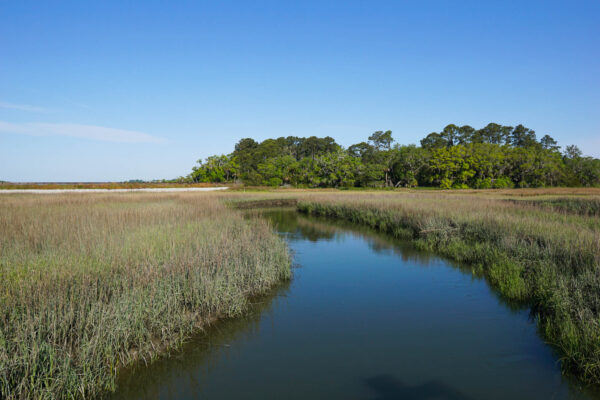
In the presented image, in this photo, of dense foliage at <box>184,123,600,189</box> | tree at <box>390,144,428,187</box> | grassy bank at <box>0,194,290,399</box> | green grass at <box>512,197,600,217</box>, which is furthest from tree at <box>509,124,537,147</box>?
grassy bank at <box>0,194,290,399</box>

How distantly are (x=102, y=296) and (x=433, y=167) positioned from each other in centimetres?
5982

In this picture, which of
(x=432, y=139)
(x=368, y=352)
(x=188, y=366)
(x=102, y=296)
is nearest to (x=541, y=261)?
(x=368, y=352)

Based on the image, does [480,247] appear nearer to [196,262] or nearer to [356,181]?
[196,262]

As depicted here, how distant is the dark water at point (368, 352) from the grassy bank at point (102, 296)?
49 cm

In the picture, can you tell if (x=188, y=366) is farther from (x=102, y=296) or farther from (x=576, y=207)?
(x=576, y=207)

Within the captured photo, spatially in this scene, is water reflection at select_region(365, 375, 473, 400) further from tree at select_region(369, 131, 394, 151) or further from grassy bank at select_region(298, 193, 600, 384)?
tree at select_region(369, 131, 394, 151)

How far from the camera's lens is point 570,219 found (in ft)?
44.0

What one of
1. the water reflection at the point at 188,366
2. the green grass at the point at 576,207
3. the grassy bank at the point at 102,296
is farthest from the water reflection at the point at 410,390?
the green grass at the point at 576,207

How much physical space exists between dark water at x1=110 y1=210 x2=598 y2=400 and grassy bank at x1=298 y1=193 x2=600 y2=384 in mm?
419

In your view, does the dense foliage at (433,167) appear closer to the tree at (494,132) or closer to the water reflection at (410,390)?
the tree at (494,132)

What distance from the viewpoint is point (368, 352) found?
18.6 feet

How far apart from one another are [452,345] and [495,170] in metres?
61.9

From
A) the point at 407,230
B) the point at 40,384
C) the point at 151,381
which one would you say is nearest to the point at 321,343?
the point at 151,381

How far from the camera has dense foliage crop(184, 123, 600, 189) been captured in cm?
5628
